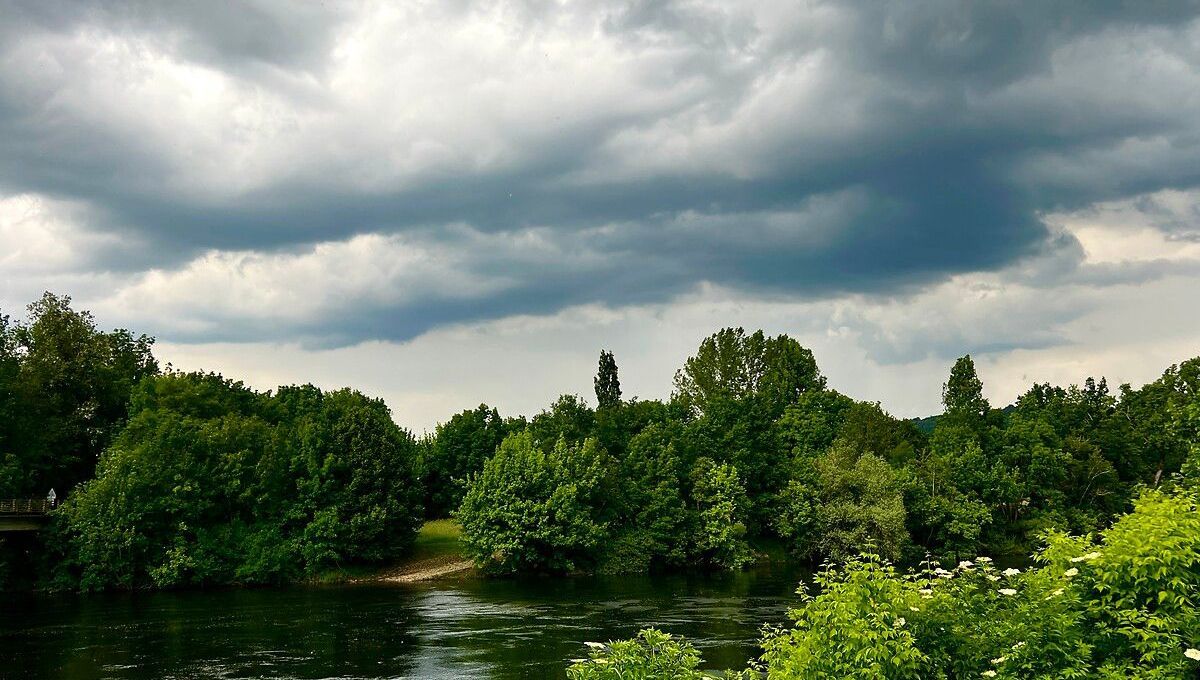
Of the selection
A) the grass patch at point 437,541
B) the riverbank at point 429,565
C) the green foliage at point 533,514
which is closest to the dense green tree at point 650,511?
the green foliage at point 533,514

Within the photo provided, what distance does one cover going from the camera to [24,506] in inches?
2589

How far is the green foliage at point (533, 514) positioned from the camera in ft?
228

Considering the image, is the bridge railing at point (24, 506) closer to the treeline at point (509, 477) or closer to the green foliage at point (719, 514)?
the treeline at point (509, 477)

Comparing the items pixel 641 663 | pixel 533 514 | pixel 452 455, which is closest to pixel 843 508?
pixel 533 514

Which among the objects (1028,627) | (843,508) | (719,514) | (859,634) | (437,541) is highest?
(859,634)

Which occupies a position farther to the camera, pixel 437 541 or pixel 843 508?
pixel 437 541

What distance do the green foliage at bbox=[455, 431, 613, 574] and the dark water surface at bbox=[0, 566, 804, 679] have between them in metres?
3.40

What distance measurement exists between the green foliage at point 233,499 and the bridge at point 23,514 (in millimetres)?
2172

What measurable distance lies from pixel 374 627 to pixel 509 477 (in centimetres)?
2632

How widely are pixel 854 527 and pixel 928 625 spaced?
6176 cm

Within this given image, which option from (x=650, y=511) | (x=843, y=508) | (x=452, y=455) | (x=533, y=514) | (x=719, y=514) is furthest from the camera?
(x=452, y=455)

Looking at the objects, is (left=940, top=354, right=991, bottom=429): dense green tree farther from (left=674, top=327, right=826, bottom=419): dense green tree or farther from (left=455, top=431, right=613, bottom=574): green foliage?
(left=455, top=431, right=613, bottom=574): green foliage

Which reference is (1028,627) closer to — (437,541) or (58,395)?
(437,541)

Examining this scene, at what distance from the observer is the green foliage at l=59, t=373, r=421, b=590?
2552 inches
